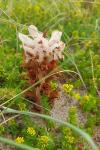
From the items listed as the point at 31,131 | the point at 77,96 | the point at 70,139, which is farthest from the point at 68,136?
the point at 77,96

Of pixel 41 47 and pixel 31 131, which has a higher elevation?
pixel 41 47

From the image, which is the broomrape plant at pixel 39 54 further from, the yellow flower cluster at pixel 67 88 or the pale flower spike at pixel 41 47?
the yellow flower cluster at pixel 67 88

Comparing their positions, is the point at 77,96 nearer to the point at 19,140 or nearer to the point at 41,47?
the point at 41,47

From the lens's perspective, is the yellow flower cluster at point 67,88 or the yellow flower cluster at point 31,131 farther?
the yellow flower cluster at point 67,88

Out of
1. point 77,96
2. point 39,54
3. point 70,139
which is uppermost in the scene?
point 39,54

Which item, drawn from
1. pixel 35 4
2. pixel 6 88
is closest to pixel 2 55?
pixel 6 88

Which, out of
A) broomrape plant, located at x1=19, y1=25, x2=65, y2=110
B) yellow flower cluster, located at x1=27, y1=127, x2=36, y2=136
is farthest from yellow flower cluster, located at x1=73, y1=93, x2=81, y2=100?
yellow flower cluster, located at x1=27, y1=127, x2=36, y2=136

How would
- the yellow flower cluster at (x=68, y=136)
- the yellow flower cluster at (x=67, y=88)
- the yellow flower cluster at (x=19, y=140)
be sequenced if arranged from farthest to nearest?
the yellow flower cluster at (x=67, y=88)
the yellow flower cluster at (x=68, y=136)
the yellow flower cluster at (x=19, y=140)

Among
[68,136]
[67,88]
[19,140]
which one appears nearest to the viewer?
[19,140]

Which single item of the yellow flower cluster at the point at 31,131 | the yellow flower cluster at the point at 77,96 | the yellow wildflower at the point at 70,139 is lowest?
the yellow wildflower at the point at 70,139

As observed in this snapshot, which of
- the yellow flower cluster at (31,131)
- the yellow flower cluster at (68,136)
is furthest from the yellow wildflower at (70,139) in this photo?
the yellow flower cluster at (31,131)

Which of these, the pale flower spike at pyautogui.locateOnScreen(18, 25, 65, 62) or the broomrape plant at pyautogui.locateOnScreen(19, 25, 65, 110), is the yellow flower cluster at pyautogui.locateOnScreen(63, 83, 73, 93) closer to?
the broomrape plant at pyautogui.locateOnScreen(19, 25, 65, 110)
